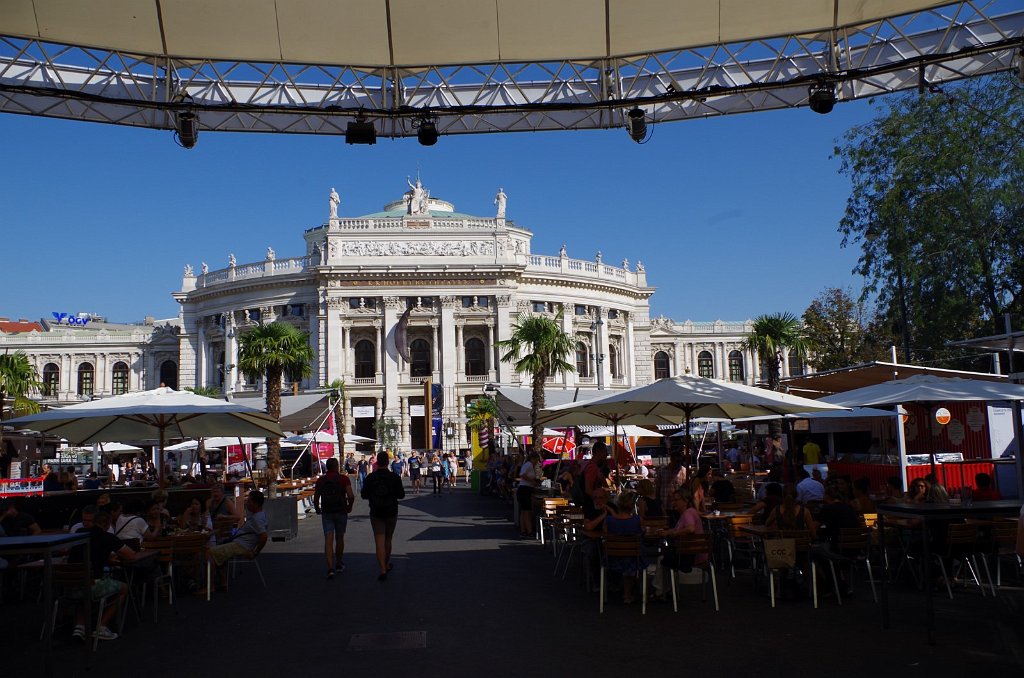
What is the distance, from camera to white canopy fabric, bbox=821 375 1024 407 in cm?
1290

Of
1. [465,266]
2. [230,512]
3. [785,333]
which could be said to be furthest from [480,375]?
[230,512]

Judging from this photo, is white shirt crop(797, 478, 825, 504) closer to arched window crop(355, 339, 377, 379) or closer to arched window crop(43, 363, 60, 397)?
arched window crop(355, 339, 377, 379)

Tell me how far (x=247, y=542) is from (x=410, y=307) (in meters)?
55.6

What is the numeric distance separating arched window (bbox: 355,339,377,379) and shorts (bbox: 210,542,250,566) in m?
58.5

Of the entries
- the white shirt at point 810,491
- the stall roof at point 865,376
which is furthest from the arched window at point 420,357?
the white shirt at point 810,491

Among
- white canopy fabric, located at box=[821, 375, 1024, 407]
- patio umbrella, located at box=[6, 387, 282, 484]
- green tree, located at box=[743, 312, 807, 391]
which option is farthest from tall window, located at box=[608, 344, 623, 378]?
white canopy fabric, located at box=[821, 375, 1024, 407]

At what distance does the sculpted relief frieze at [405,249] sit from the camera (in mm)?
66875

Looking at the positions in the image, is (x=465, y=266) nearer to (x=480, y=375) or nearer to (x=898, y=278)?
A: (x=480, y=375)

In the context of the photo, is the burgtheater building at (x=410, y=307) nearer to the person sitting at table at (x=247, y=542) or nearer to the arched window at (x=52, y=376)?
the arched window at (x=52, y=376)

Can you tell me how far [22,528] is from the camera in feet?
37.3

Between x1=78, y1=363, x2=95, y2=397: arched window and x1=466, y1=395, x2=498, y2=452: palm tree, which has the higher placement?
x1=78, y1=363, x2=95, y2=397: arched window

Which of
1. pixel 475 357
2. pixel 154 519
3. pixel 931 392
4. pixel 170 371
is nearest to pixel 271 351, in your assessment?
pixel 154 519

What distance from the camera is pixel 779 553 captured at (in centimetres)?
952

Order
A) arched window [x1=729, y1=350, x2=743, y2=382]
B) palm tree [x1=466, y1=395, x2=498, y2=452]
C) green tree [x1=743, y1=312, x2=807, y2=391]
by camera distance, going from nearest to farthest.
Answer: green tree [x1=743, y1=312, x2=807, y2=391], palm tree [x1=466, y1=395, x2=498, y2=452], arched window [x1=729, y1=350, x2=743, y2=382]
